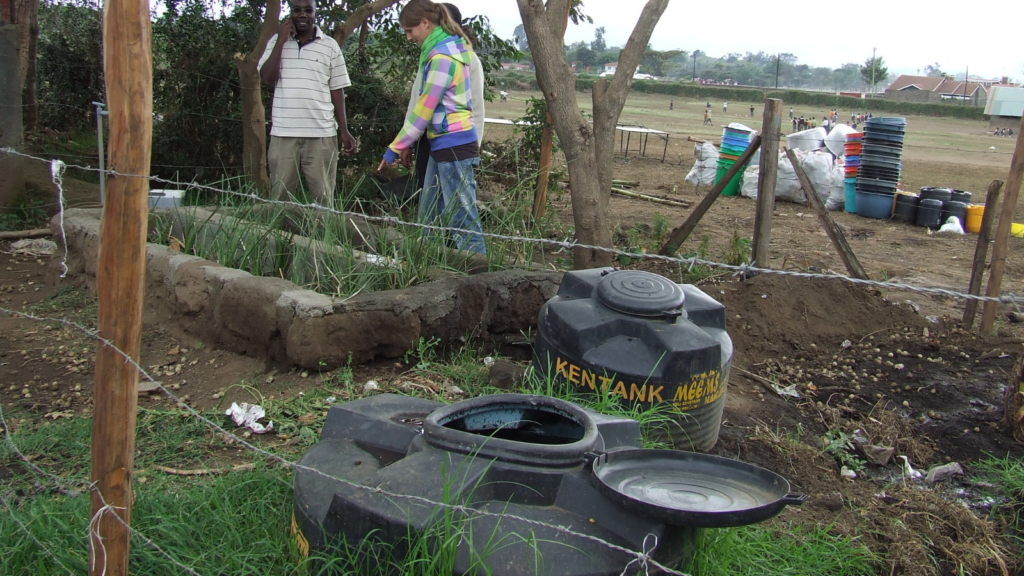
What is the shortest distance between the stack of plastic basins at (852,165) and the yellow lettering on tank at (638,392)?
902 centimetres

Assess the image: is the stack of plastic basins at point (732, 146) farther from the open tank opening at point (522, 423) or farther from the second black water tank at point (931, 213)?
the open tank opening at point (522, 423)

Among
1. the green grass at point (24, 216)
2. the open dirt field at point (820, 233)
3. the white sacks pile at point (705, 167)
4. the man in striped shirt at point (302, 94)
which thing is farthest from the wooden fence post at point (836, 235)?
the white sacks pile at point (705, 167)

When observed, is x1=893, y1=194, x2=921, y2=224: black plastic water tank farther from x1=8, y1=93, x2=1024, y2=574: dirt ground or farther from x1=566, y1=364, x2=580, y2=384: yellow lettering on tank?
x1=566, y1=364, x2=580, y2=384: yellow lettering on tank

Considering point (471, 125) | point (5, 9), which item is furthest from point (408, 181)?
point (5, 9)

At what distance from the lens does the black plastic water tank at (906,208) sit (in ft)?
33.3

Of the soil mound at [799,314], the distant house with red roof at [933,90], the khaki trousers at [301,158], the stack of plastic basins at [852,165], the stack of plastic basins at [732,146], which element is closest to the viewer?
the soil mound at [799,314]

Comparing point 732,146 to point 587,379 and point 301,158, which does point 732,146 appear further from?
point 587,379

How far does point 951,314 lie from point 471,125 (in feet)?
12.6

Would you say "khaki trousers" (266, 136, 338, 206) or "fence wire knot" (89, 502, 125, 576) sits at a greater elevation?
"khaki trousers" (266, 136, 338, 206)

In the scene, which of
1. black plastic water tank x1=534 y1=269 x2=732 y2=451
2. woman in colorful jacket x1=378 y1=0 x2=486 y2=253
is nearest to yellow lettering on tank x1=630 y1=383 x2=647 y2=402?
black plastic water tank x1=534 y1=269 x2=732 y2=451

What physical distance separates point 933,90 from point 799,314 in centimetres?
8972

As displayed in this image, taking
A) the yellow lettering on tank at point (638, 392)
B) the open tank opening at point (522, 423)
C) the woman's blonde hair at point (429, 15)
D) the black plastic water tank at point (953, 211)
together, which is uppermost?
the woman's blonde hair at point (429, 15)

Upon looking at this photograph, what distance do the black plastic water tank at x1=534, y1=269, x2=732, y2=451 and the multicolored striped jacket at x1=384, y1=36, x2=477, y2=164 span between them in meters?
2.05

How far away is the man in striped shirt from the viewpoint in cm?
547
